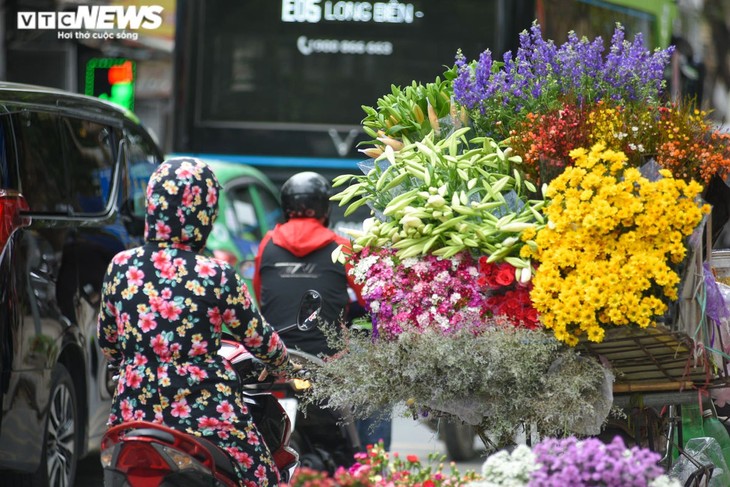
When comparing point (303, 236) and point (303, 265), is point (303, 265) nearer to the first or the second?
point (303, 265)

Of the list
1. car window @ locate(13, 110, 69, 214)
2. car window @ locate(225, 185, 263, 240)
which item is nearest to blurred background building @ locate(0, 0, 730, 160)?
car window @ locate(225, 185, 263, 240)

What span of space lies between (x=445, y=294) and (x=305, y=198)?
2.85m

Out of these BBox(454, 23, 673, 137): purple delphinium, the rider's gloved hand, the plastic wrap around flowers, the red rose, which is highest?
BBox(454, 23, 673, 137): purple delphinium

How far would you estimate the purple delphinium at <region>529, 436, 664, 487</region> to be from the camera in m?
3.39

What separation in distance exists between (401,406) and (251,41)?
1035cm

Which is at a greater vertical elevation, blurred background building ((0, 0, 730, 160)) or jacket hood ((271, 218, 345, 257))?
blurred background building ((0, 0, 730, 160))

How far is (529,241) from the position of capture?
4379 mm

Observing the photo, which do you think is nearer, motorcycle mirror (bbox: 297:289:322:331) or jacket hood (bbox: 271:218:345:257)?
motorcycle mirror (bbox: 297:289:322:331)

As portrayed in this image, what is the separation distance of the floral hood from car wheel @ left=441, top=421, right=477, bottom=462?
18.8ft

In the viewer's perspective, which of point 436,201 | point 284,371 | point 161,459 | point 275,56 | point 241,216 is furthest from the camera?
point 275,56

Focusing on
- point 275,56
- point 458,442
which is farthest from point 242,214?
point 458,442

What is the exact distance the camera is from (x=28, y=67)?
1522cm

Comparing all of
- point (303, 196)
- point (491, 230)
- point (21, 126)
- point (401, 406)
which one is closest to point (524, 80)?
point (491, 230)

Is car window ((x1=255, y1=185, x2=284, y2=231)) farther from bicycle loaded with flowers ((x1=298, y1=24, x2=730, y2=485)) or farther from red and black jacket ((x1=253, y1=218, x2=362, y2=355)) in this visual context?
bicycle loaded with flowers ((x1=298, y1=24, x2=730, y2=485))
